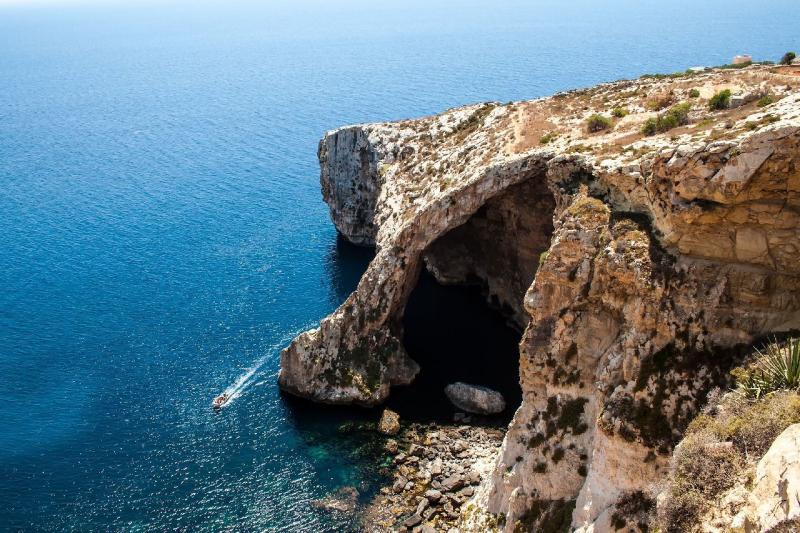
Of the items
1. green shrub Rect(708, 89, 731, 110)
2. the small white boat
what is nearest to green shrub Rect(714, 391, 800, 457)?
green shrub Rect(708, 89, 731, 110)

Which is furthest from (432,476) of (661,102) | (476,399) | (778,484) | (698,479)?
(661,102)

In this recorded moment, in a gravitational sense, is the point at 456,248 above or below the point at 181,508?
above

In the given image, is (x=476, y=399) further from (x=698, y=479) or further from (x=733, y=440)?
(x=733, y=440)

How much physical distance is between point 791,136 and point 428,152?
47.8 m

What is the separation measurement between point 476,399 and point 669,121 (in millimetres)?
26701

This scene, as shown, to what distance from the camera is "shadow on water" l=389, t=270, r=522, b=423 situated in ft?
198

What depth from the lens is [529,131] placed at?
6309 centimetres

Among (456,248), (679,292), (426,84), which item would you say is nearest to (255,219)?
(456,248)

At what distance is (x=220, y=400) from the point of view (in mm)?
Answer: 61125

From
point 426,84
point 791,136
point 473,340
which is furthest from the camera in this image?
point 426,84

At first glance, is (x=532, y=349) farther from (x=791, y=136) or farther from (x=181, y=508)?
(x=181, y=508)

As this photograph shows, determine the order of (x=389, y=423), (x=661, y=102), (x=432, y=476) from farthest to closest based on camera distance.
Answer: (x=389, y=423) → (x=661, y=102) → (x=432, y=476)

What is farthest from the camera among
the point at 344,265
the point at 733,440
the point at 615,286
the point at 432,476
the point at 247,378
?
the point at 344,265

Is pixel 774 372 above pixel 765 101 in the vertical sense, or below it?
below
